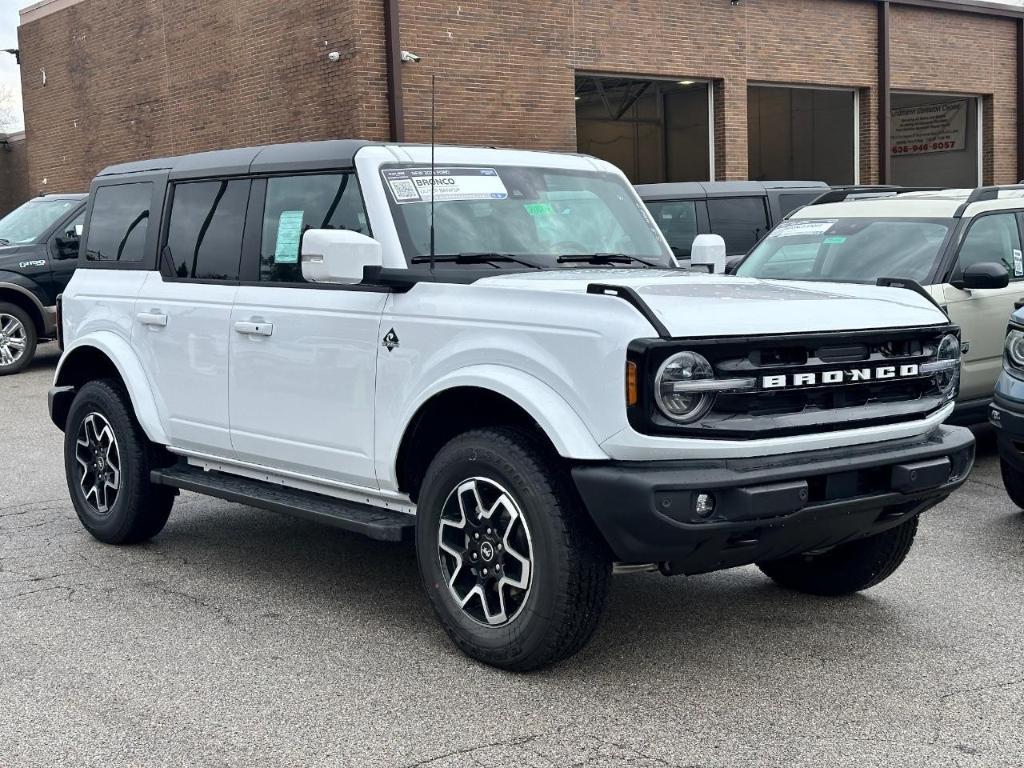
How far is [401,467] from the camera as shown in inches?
194

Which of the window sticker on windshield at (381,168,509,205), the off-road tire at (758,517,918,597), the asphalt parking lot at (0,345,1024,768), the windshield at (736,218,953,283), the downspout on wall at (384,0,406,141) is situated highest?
the downspout on wall at (384,0,406,141)

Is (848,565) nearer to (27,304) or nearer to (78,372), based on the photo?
(78,372)

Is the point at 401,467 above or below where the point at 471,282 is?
below

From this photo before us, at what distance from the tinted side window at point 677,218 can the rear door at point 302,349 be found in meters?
7.86

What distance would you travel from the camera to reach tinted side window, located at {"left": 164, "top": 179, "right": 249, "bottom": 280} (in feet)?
19.4

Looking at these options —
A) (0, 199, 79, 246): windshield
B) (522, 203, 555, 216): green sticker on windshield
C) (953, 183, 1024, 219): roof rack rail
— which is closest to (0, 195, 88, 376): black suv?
(0, 199, 79, 246): windshield

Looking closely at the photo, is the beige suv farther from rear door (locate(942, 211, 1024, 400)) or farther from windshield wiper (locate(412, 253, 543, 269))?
windshield wiper (locate(412, 253, 543, 269))

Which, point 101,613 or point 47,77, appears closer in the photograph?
point 101,613

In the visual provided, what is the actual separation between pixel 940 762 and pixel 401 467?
225 centimetres

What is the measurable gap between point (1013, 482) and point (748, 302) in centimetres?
329

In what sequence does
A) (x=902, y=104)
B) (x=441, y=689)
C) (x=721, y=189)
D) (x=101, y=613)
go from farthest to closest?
(x=902, y=104) → (x=721, y=189) → (x=101, y=613) → (x=441, y=689)

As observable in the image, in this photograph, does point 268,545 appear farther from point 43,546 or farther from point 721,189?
point 721,189

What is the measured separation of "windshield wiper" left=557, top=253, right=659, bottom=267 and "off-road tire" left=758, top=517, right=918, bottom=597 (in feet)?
4.87

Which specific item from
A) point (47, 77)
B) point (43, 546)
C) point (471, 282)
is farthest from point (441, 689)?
point (47, 77)
